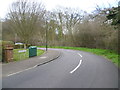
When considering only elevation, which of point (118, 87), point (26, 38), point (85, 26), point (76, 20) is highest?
point (76, 20)

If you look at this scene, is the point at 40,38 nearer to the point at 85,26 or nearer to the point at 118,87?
the point at 85,26

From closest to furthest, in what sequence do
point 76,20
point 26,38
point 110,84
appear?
point 110,84 → point 26,38 → point 76,20

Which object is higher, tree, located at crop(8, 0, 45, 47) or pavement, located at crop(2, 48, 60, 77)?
tree, located at crop(8, 0, 45, 47)

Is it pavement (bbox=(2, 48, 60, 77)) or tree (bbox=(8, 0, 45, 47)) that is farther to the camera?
tree (bbox=(8, 0, 45, 47))

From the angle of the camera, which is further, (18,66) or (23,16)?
(23,16)

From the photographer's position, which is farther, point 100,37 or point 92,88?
point 100,37

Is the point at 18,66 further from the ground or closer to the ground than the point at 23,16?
closer to the ground

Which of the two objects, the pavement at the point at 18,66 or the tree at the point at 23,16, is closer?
the pavement at the point at 18,66

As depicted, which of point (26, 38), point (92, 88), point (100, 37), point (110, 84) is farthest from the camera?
point (26, 38)

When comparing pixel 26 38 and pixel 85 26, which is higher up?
pixel 85 26

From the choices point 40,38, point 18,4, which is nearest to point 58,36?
point 40,38

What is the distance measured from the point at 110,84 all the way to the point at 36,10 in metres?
27.9

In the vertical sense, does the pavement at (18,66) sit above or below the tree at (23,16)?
below

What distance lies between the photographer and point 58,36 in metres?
45.9
